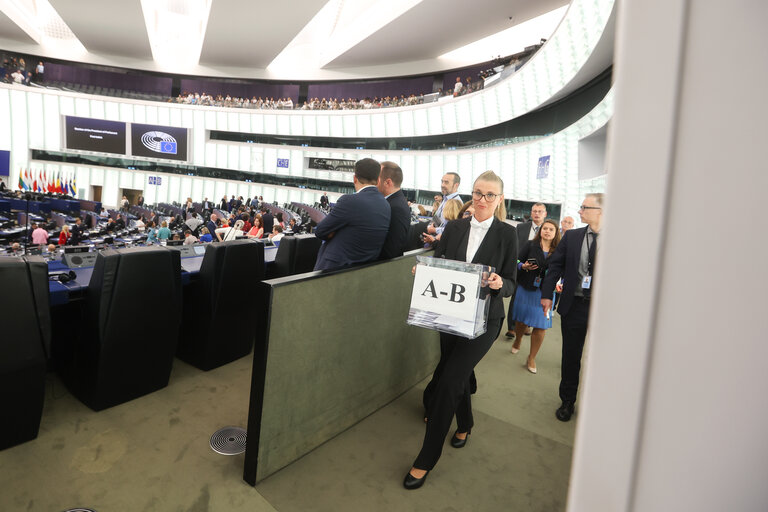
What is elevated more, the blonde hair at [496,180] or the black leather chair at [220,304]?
the blonde hair at [496,180]

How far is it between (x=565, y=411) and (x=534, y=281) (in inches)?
50.5

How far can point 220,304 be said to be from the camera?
127 inches

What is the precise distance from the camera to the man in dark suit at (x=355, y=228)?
2.65m

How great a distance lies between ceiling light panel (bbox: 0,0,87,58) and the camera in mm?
19688

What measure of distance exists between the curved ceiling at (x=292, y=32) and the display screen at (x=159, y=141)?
4672 millimetres

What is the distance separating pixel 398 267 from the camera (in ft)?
9.60

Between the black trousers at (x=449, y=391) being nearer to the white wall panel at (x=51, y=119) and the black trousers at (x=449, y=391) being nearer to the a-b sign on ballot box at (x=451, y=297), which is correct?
the a-b sign on ballot box at (x=451, y=297)

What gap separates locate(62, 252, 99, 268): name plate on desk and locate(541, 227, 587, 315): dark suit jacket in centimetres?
358

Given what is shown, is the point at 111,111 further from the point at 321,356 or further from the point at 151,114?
the point at 321,356

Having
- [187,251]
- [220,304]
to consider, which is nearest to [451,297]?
[220,304]

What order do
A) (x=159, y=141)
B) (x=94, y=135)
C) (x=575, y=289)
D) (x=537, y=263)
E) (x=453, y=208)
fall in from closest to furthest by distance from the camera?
(x=575, y=289) → (x=453, y=208) → (x=537, y=263) → (x=94, y=135) → (x=159, y=141)

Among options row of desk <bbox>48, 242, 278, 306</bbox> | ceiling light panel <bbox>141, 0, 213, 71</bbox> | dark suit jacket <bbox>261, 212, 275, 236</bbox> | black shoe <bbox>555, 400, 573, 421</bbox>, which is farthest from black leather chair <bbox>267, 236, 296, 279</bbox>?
ceiling light panel <bbox>141, 0, 213, 71</bbox>

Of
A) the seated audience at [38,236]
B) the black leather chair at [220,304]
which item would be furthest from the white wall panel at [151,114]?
the black leather chair at [220,304]

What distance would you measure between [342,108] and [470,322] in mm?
22424
